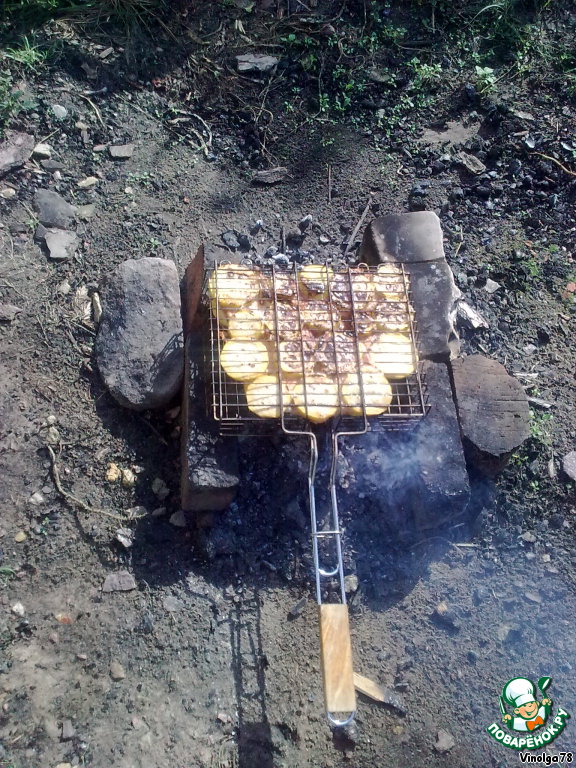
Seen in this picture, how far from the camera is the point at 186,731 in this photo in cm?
361

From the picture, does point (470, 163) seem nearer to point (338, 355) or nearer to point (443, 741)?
point (338, 355)

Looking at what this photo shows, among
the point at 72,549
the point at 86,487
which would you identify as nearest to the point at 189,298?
the point at 86,487

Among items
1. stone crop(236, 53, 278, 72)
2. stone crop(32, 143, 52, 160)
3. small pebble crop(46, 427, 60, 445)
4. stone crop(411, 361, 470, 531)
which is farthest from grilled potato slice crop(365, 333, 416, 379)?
stone crop(236, 53, 278, 72)

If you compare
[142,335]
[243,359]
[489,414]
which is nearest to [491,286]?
[489,414]

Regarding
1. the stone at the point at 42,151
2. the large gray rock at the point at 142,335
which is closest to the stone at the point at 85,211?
the stone at the point at 42,151

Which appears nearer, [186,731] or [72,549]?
[186,731]

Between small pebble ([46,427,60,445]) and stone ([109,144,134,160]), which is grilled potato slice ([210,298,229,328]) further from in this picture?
stone ([109,144,134,160])

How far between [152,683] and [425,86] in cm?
569

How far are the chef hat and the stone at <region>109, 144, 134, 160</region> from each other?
15.9 ft

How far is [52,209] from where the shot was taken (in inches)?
203

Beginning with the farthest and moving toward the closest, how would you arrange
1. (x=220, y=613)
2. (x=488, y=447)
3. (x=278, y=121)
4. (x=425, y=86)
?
(x=425, y=86) < (x=278, y=121) < (x=488, y=447) < (x=220, y=613)

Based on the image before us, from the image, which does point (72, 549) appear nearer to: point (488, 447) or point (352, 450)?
point (352, 450)

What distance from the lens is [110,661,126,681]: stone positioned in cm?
369

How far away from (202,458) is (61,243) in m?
2.20
